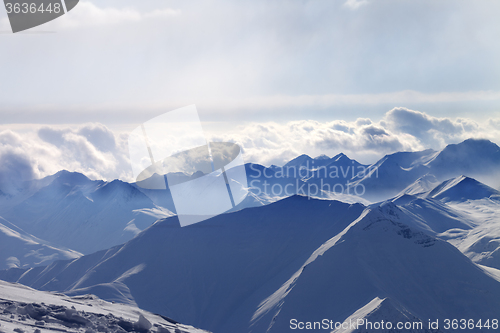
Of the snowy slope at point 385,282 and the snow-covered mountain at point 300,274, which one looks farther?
the snow-covered mountain at point 300,274

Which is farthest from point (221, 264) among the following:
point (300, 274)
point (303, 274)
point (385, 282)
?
point (385, 282)

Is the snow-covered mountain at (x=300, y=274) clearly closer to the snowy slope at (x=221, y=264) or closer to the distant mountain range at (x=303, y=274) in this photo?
the distant mountain range at (x=303, y=274)

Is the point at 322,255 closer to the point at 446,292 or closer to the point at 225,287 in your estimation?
the point at 446,292

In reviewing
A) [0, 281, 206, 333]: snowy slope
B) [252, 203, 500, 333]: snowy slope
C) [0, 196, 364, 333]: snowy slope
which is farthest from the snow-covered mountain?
[0, 281, 206, 333]: snowy slope

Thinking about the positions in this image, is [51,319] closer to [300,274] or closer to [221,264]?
[300,274]

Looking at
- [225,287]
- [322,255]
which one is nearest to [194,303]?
[225,287]

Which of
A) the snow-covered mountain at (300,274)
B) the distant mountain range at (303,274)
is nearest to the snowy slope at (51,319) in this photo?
the distant mountain range at (303,274)
